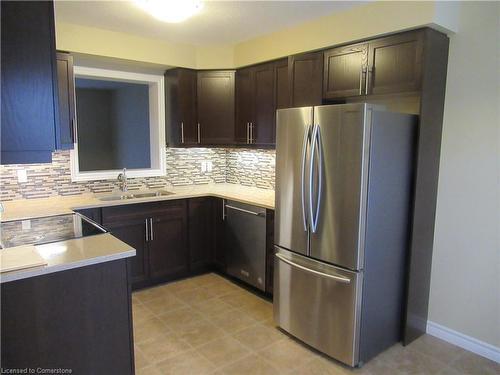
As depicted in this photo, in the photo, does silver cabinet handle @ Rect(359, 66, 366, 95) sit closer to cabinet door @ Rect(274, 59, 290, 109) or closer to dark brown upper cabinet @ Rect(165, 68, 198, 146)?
cabinet door @ Rect(274, 59, 290, 109)

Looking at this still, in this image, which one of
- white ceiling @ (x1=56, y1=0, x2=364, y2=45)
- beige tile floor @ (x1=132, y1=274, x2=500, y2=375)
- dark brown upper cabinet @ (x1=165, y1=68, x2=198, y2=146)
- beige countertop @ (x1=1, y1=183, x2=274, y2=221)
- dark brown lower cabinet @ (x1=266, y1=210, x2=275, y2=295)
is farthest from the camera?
dark brown upper cabinet @ (x1=165, y1=68, x2=198, y2=146)

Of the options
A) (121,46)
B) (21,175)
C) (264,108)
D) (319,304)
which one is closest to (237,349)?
(319,304)

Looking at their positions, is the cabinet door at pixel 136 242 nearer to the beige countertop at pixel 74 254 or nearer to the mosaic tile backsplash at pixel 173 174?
the mosaic tile backsplash at pixel 173 174

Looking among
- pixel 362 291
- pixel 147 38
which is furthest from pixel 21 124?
pixel 147 38

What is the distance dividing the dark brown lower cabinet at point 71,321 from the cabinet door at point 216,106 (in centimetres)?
234

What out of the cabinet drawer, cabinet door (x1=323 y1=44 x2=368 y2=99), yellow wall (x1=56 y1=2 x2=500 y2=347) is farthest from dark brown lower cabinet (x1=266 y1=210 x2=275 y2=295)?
yellow wall (x1=56 y1=2 x2=500 y2=347)

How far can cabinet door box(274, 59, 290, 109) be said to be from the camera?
3363mm

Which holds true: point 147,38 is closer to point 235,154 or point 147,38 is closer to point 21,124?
point 235,154

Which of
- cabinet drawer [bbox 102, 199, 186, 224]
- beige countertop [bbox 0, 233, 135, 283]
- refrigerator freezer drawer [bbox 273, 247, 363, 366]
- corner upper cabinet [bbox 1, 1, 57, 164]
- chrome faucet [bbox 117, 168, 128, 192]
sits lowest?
refrigerator freezer drawer [bbox 273, 247, 363, 366]

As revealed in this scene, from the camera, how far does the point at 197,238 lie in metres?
3.85

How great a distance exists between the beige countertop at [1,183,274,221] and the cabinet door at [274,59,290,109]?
914 mm

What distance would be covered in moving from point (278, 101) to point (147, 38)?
142 cm

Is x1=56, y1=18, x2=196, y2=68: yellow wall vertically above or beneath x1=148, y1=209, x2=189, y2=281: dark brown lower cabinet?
above

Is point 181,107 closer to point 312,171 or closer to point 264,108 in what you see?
point 264,108
